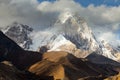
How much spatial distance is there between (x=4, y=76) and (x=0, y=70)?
20.0ft

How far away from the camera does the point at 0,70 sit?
19762 cm

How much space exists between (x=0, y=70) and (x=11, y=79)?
6772 millimetres

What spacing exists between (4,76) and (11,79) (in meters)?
4.15

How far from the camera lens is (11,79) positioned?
641 ft

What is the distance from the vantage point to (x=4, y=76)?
632 ft
